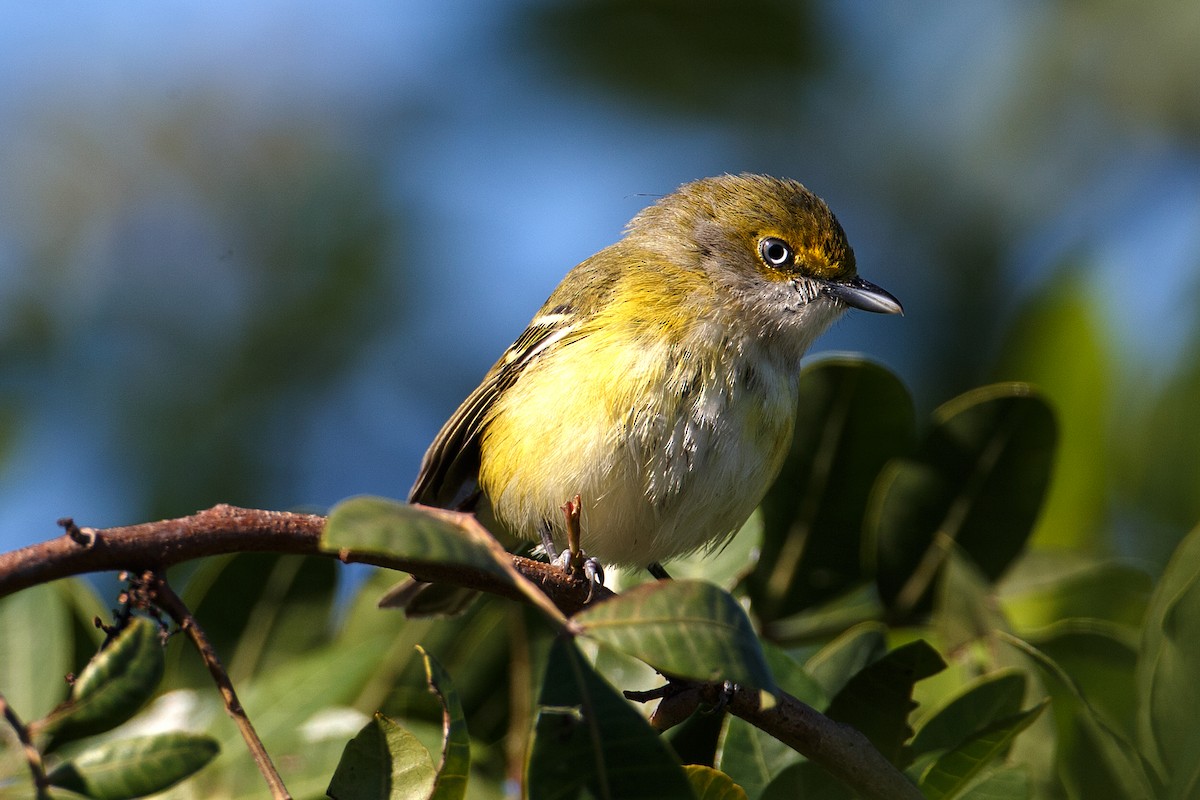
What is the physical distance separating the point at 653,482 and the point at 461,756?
5.43 ft

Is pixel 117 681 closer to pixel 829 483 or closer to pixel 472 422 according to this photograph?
pixel 829 483

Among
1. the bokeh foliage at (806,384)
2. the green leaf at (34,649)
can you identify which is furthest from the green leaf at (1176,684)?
the green leaf at (34,649)

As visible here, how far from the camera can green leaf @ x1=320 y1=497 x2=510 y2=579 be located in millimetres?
1479

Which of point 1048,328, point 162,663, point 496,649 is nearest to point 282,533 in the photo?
point 162,663

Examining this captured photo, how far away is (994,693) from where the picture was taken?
2352 millimetres

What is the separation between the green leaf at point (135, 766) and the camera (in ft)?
5.36

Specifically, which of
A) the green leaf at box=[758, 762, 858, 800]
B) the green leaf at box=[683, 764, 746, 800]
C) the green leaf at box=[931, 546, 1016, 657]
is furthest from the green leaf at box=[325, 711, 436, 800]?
the green leaf at box=[931, 546, 1016, 657]

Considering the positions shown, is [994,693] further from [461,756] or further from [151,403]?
[151,403]

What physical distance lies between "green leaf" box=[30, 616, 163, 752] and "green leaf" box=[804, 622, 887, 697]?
1.50 metres

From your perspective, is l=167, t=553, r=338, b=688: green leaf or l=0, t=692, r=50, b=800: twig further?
l=167, t=553, r=338, b=688: green leaf

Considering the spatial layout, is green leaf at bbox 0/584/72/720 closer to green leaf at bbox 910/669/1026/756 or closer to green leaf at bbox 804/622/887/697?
green leaf at bbox 804/622/887/697

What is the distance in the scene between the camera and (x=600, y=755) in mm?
1692

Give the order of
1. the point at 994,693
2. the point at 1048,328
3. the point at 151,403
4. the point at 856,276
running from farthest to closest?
the point at 151,403
the point at 856,276
the point at 1048,328
the point at 994,693

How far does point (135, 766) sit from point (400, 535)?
51 cm
